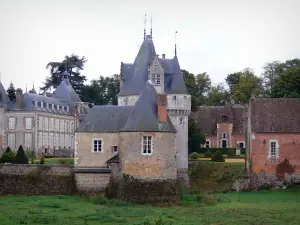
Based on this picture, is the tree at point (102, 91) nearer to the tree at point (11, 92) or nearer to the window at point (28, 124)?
the tree at point (11, 92)

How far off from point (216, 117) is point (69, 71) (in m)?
22.6

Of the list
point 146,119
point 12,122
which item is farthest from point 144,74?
point 12,122

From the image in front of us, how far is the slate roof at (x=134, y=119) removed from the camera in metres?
35.7

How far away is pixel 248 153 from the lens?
44.8 metres

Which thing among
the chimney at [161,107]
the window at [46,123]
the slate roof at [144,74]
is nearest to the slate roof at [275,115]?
the slate roof at [144,74]

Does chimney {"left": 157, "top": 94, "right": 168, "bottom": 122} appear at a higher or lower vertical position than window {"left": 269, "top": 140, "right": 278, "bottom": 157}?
higher

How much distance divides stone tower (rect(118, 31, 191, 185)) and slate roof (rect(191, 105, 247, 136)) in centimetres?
2063

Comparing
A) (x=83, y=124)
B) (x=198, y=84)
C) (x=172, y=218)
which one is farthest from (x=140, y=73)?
(x=198, y=84)

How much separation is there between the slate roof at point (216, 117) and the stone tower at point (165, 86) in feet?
67.7

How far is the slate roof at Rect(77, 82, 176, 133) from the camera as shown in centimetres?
3566

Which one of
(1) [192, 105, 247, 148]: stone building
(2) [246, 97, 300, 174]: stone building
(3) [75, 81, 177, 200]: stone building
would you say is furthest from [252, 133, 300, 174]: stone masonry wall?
(1) [192, 105, 247, 148]: stone building

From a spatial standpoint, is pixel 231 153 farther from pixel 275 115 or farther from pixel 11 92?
pixel 11 92

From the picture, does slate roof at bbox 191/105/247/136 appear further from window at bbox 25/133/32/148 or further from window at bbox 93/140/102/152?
window at bbox 93/140/102/152

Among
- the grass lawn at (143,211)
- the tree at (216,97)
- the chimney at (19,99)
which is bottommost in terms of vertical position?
the grass lawn at (143,211)
